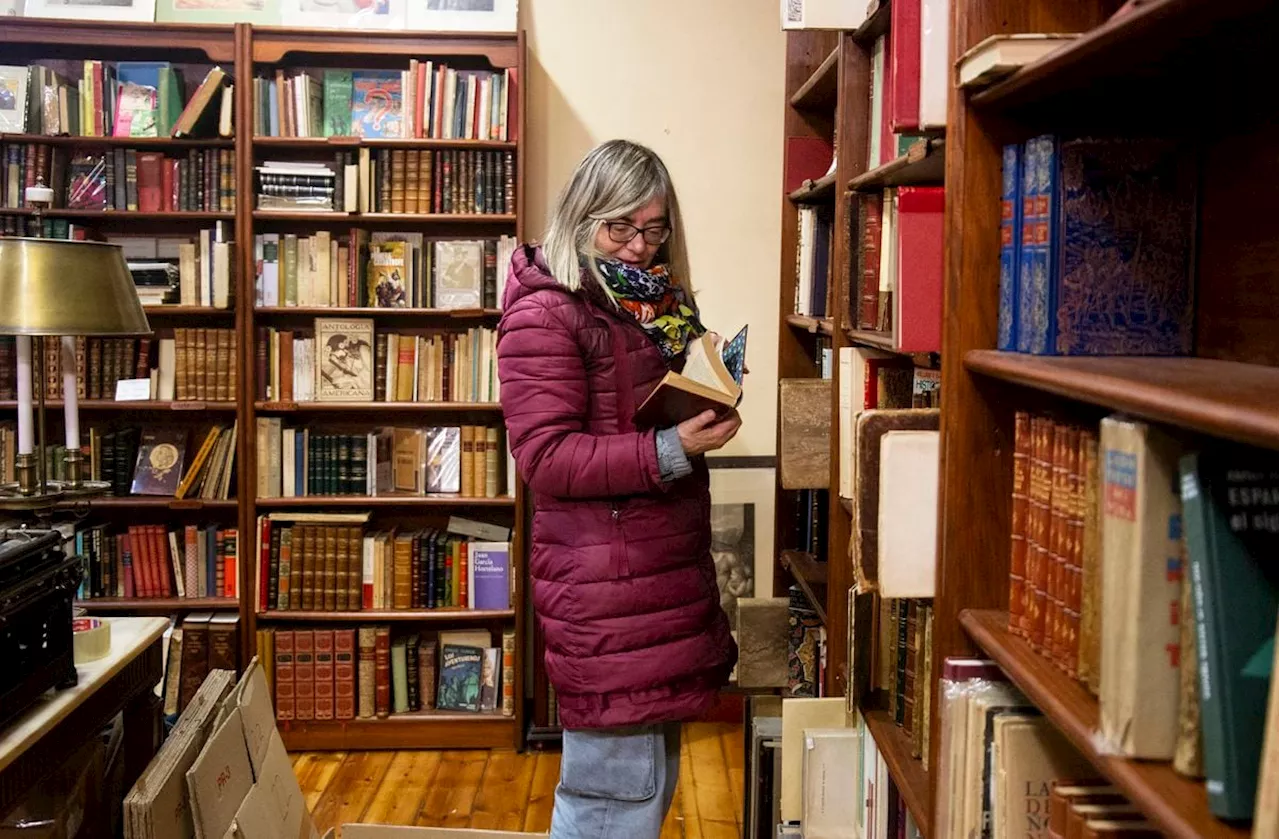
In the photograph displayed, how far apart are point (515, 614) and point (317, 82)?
67.3 inches

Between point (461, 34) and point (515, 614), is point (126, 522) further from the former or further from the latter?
point (461, 34)

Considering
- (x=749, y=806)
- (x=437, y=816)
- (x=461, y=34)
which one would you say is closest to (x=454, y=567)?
(x=437, y=816)

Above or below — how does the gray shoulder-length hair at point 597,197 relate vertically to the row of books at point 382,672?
above

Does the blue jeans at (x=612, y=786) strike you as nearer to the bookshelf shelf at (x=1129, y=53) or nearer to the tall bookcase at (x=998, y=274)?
the tall bookcase at (x=998, y=274)

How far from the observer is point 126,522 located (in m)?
3.57

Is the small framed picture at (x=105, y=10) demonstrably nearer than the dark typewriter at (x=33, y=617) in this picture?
No

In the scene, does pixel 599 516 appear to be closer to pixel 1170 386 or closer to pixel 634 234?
pixel 634 234

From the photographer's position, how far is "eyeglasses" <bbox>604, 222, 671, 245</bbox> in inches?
71.8

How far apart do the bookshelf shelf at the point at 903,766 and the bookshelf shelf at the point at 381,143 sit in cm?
212

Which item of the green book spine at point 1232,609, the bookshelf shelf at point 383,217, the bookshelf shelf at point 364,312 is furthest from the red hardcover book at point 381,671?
the green book spine at point 1232,609

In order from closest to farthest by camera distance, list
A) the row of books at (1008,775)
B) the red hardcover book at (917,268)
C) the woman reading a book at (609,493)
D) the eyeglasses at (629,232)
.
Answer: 1. the row of books at (1008,775)
2. the red hardcover book at (917,268)
3. the woman reading a book at (609,493)
4. the eyeglasses at (629,232)

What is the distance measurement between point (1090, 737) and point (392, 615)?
9.03 feet

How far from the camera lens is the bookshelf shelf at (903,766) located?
1.43 meters

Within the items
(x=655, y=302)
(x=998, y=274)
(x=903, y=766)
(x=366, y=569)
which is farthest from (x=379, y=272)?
(x=998, y=274)
